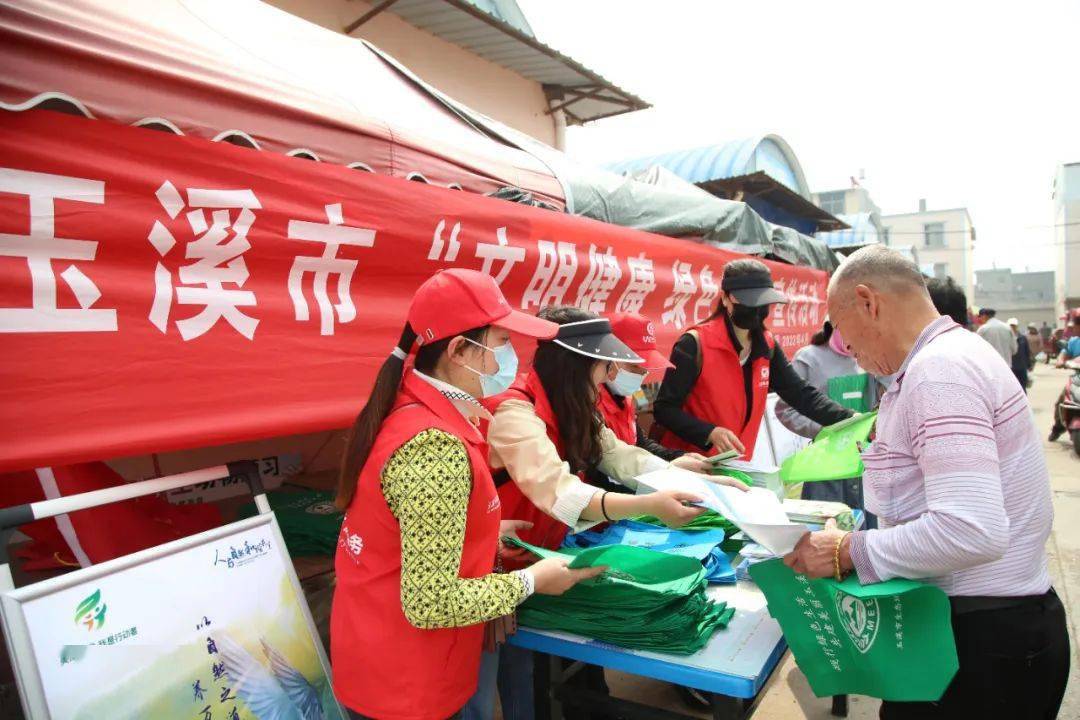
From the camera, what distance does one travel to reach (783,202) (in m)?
12.1

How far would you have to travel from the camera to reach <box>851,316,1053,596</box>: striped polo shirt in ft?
4.05

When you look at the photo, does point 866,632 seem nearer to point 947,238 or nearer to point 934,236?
point 947,238

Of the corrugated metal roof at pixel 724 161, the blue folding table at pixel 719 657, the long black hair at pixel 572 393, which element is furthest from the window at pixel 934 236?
the blue folding table at pixel 719 657

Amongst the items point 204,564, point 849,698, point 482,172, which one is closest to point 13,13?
point 204,564

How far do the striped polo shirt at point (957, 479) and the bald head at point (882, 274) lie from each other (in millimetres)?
101

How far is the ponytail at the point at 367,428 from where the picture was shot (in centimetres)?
147

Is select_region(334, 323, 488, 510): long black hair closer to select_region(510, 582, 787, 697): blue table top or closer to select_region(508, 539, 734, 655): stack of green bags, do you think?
select_region(508, 539, 734, 655): stack of green bags

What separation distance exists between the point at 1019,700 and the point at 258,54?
266cm

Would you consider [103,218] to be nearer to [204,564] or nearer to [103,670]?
[204,564]

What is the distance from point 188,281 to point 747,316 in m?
2.28

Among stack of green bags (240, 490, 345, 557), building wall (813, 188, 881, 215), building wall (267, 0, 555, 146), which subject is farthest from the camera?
building wall (813, 188, 881, 215)

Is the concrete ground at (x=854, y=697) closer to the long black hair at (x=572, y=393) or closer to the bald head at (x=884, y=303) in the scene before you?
the long black hair at (x=572, y=393)

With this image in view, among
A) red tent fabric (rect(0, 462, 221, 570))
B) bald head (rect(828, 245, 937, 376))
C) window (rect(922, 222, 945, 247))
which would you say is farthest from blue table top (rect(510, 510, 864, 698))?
window (rect(922, 222, 945, 247))

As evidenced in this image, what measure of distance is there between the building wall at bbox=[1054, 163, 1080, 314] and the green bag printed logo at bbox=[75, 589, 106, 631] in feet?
145
